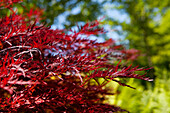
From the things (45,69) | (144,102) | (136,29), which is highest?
Result: (136,29)

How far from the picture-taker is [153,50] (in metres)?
12.8

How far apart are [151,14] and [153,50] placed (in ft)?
10.3

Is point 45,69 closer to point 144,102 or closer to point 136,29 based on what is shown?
point 144,102

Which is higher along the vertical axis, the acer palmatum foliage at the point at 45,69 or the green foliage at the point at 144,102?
the acer palmatum foliage at the point at 45,69

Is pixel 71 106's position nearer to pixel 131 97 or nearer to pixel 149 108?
pixel 149 108

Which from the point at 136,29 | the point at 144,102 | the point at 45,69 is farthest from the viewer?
the point at 136,29

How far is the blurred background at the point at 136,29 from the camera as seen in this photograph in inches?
113

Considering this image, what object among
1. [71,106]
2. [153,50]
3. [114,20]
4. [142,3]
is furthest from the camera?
[153,50]

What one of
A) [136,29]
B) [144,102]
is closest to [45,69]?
[144,102]

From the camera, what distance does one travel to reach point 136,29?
1099 cm

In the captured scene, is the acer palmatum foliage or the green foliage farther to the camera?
the green foliage

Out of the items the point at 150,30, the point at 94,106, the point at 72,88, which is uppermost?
the point at 150,30

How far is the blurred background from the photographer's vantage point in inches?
113

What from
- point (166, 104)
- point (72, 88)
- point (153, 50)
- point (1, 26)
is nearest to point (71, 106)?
point (72, 88)
